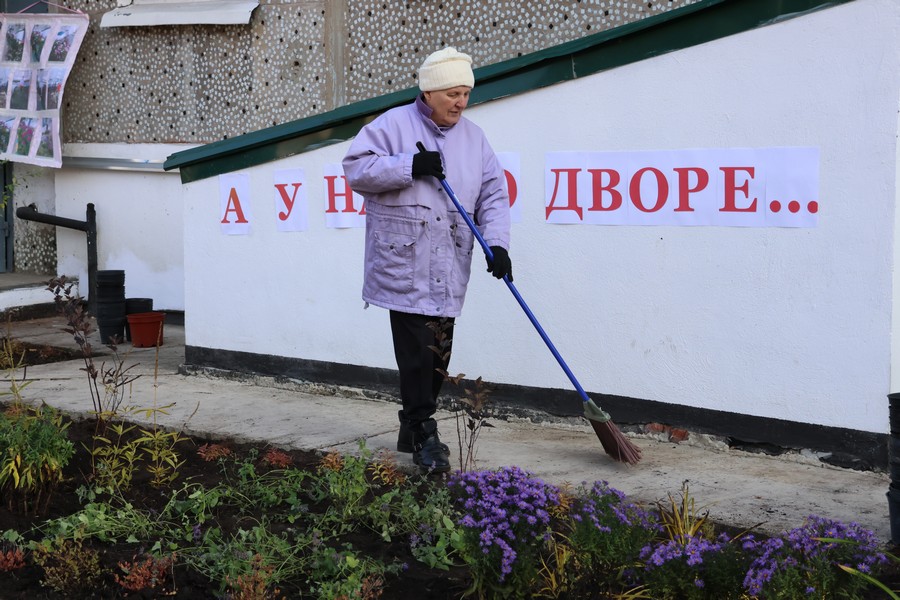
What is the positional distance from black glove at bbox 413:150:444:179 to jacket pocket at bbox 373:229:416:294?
338 mm

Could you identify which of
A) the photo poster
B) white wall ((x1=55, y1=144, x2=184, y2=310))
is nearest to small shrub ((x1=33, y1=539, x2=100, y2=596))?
white wall ((x1=55, y1=144, x2=184, y2=310))

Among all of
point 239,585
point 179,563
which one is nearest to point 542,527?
point 239,585

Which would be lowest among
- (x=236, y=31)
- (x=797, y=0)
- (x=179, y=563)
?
(x=179, y=563)

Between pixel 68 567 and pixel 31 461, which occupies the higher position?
pixel 31 461

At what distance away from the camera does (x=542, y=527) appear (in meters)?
3.74

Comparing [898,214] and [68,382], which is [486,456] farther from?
[68,382]

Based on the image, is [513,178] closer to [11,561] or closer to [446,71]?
[446,71]

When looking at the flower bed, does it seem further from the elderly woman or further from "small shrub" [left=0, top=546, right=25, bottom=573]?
the elderly woman

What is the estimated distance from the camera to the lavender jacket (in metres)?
5.35

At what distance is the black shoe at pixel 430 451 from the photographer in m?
5.32

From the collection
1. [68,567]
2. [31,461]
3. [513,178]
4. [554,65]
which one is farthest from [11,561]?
[554,65]

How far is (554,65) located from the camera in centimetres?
624

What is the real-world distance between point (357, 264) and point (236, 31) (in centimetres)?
373

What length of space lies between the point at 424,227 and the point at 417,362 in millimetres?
629
